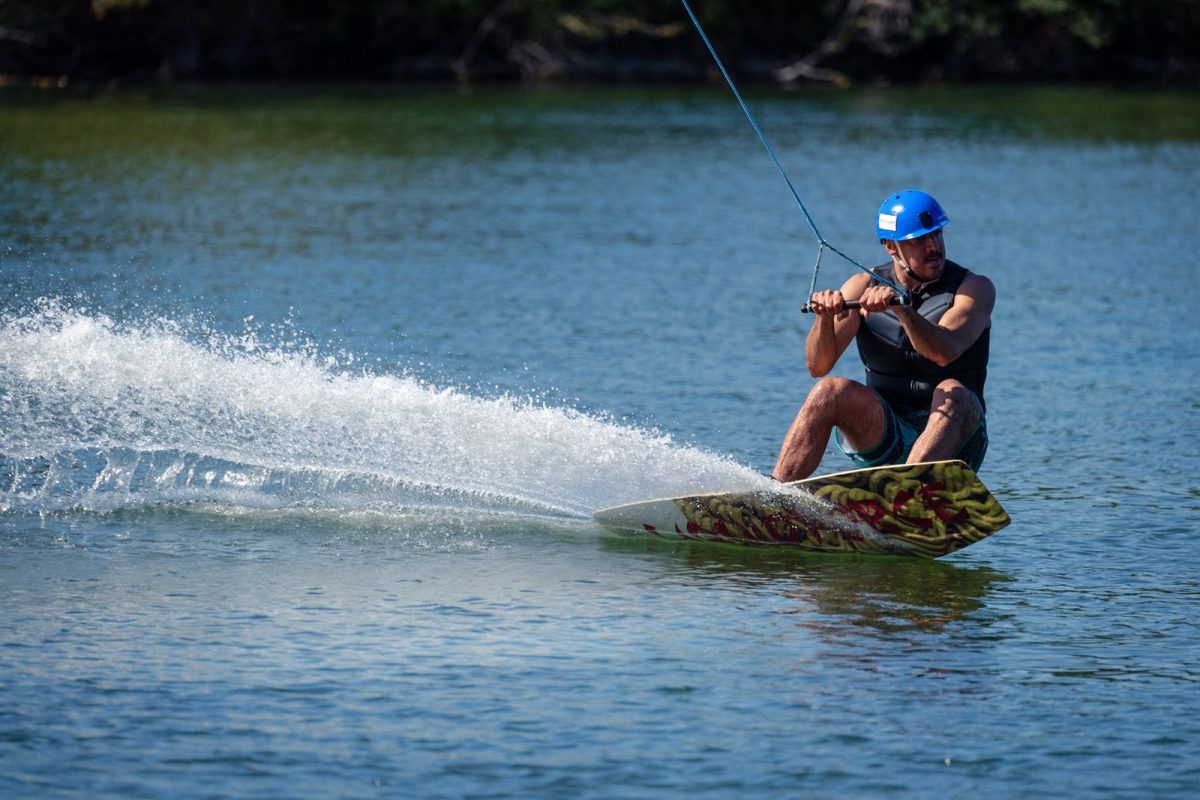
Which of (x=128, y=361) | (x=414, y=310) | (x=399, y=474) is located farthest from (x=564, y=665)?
(x=414, y=310)

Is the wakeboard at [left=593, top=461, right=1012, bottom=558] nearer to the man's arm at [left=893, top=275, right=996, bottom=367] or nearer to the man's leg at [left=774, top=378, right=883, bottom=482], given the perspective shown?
the man's leg at [left=774, top=378, right=883, bottom=482]

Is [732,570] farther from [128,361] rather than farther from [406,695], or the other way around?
[128,361]

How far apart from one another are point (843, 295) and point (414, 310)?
24.9ft

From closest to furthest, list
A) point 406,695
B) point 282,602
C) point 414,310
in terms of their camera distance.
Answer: point 406,695
point 282,602
point 414,310

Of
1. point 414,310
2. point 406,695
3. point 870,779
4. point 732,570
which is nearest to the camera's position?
point 870,779

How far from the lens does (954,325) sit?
25.5 ft

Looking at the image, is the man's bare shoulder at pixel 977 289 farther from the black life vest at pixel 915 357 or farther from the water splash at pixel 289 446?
the water splash at pixel 289 446

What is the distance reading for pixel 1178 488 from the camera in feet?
31.2

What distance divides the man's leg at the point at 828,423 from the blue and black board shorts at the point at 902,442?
4 cm

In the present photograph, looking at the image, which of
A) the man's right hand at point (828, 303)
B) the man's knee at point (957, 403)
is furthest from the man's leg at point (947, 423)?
the man's right hand at point (828, 303)

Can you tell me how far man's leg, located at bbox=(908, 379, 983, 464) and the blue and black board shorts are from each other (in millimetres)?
57

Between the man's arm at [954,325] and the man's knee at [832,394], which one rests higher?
the man's arm at [954,325]

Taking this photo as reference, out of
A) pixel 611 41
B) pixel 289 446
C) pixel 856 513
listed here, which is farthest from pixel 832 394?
pixel 611 41

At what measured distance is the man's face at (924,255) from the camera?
789 cm
